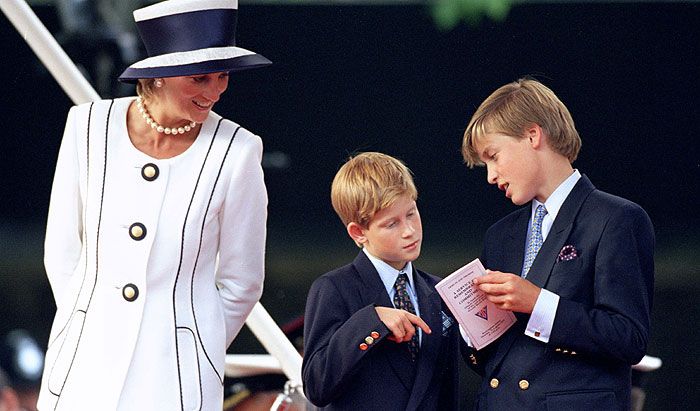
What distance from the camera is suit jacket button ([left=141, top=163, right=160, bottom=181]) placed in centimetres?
271

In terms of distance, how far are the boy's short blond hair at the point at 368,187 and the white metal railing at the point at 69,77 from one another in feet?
1.71

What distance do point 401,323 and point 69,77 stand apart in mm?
1128

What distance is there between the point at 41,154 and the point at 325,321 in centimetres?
367

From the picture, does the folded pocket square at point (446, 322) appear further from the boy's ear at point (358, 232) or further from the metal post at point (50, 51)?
the metal post at point (50, 51)

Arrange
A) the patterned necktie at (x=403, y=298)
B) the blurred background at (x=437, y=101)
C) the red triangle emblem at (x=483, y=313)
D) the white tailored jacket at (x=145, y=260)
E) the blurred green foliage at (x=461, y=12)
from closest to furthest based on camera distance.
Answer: the white tailored jacket at (x=145, y=260) < the red triangle emblem at (x=483, y=313) < the patterned necktie at (x=403, y=298) < the blurred background at (x=437, y=101) < the blurred green foliage at (x=461, y=12)

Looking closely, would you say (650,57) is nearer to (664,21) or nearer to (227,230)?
(664,21)

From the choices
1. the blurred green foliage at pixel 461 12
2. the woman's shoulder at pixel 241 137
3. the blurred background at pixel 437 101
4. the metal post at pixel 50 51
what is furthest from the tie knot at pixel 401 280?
the blurred green foliage at pixel 461 12

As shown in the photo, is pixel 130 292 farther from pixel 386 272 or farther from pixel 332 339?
pixel 386 272

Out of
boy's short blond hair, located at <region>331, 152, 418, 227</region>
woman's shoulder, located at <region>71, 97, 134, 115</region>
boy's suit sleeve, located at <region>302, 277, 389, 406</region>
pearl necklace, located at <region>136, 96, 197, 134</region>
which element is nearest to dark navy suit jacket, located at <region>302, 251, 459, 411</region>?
boy's suit sleeve, located at <region>302, 277, 389, 406</region>

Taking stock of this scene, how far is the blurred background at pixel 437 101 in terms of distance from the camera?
18.1 ft

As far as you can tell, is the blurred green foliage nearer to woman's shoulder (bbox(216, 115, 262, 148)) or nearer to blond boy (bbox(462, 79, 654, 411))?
blond boy (bbox(462, 79, 654, 411))

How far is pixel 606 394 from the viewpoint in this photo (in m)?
2.71

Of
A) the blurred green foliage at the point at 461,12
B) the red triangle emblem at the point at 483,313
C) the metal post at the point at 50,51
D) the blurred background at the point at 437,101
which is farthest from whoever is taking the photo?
the blurred green foliage at the point at 461,12

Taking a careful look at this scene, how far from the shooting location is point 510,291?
268 cm
